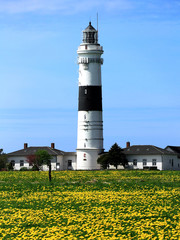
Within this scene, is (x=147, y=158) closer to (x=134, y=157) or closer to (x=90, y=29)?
(x=134, y=157)

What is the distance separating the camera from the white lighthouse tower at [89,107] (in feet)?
285

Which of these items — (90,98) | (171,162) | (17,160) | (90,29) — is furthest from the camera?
(17,160)

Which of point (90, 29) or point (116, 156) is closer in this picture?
point (116, 156)

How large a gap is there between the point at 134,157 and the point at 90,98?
16.0 metres

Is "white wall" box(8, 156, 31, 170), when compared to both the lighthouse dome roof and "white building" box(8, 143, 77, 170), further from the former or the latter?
the lighthouse dome roof

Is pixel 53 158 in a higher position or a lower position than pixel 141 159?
higher

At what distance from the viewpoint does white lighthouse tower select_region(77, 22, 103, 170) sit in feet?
285

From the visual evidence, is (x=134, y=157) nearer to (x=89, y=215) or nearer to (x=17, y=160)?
(x=17, y=160)

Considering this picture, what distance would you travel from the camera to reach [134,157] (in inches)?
3713

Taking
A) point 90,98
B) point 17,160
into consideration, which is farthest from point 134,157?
point 17,160

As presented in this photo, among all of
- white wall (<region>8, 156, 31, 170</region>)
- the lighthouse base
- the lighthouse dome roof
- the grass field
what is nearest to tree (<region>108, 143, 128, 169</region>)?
the lighthouse base

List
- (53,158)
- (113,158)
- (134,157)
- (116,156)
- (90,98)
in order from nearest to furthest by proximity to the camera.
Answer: (90,98) → (113,158) → (116,156) → (134,157) → (53,158)

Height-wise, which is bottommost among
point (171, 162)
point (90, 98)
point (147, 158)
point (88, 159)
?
point (171, 162)

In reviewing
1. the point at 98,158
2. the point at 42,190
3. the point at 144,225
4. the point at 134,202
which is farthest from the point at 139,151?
the point at 144,225
